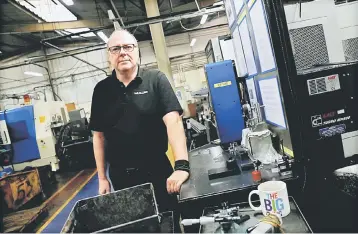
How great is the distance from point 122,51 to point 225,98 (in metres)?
1.24

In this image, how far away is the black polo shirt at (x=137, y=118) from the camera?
1.47 metres

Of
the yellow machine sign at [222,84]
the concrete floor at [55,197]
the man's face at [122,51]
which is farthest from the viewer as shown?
the concrete floor at [55,197]

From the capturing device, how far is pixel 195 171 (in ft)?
5.93

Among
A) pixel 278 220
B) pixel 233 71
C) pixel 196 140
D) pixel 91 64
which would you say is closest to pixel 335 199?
pixel 278 220

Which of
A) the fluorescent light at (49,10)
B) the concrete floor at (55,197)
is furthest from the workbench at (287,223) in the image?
the fluorescent light at (49,10)

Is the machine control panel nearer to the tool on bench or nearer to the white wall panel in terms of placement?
the tool on bench

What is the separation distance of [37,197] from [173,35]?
9050 mm

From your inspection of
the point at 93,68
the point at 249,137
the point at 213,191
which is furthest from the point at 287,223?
the point at 93,68

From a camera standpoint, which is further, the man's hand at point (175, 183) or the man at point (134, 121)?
the man at point (134, 121)

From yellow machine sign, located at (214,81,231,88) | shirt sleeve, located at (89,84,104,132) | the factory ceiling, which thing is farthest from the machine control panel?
yellow machine sign, located at (214,81,231,88)

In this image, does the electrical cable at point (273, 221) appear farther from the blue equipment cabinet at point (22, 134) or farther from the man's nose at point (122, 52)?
the blue equipment cabinet at point (22, 134)

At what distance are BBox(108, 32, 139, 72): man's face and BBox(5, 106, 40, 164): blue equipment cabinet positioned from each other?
4262 millimetres

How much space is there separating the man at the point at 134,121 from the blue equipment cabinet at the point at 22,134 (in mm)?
4069

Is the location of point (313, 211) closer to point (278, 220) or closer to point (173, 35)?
point (278, 220)
